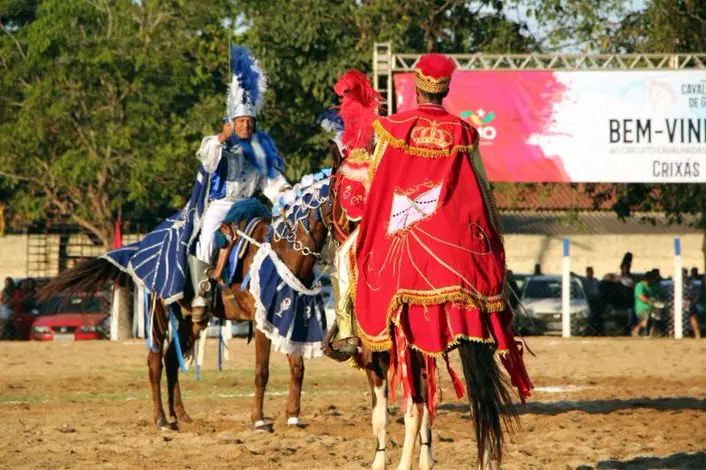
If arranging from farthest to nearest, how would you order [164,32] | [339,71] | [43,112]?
[164,32] < [43,112] < [339,71]

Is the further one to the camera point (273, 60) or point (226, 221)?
point (273, 60)

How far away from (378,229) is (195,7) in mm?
23772

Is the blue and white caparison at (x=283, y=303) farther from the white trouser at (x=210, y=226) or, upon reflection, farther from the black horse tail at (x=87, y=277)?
the black horse tail at (x=87, y=277)

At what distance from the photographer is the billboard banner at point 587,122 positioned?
68.5 feet

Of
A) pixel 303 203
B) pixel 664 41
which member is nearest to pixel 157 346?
pixel 303 203

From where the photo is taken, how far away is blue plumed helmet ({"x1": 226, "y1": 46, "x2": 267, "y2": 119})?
11281 mm

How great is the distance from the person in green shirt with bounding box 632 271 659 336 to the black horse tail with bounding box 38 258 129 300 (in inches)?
552

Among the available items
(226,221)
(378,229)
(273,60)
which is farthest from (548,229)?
(378,229)

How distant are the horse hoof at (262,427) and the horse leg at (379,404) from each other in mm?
2518

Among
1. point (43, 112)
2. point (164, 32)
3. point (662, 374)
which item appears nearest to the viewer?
point (662, 374)

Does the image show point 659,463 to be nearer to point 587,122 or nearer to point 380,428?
point 380,428

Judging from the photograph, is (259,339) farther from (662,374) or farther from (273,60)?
(273,60)

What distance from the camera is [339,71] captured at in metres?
25.4

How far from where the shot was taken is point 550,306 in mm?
25250
